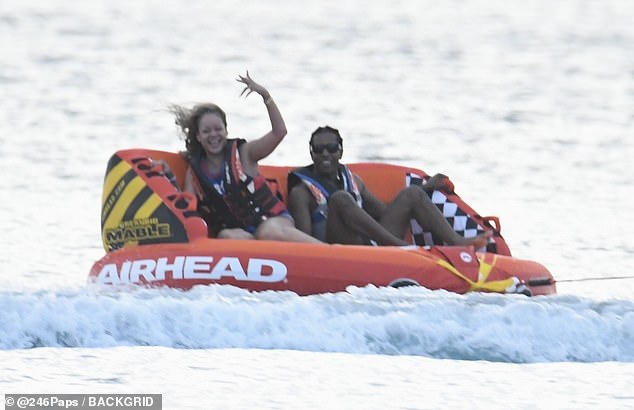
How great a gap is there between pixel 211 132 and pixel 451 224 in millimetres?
1510

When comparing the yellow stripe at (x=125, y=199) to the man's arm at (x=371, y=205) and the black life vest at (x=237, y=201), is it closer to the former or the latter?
the black life vest at (x=237, y=201)

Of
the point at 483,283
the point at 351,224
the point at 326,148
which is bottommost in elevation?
the point at 483,283

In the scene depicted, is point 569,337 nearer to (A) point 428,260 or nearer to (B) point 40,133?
(A) point 428,260

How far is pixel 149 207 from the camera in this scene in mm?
9438

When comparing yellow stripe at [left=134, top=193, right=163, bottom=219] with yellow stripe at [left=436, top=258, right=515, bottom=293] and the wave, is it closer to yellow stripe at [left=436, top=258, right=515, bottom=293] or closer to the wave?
the wave

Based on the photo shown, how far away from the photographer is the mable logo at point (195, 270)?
29.3 feet

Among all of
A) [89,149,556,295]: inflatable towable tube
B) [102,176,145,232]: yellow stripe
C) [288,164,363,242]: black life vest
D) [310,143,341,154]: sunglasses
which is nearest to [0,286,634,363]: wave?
[89,149,556,295]: inflatable towable tube

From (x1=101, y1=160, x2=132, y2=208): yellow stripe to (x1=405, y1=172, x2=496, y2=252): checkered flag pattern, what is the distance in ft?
5.46

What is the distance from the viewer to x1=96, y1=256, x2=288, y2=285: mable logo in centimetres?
893

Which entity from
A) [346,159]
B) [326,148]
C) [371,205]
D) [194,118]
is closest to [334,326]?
[326,148]

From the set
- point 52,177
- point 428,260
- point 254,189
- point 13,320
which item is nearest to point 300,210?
point 254,189

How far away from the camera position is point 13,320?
8492 mm

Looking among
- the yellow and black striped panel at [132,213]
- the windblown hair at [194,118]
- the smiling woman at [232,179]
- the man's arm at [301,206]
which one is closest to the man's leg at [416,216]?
the man's arm at [301,206]

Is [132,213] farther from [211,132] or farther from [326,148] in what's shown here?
[326,148]
